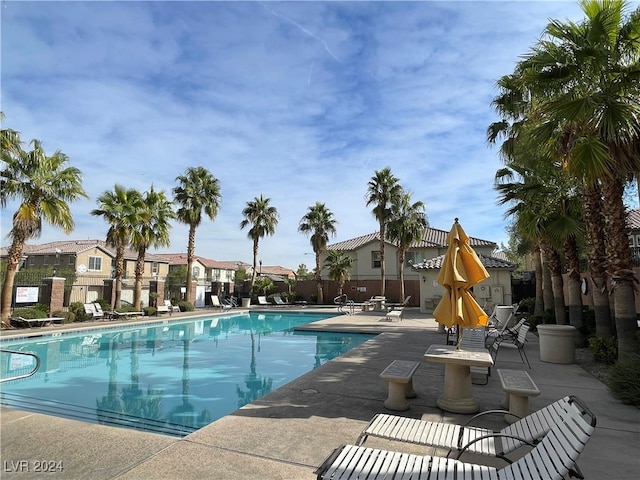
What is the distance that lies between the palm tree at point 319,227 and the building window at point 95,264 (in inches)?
938

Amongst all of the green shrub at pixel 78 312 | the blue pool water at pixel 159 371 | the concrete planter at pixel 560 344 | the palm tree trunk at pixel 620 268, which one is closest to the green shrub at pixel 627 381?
the palm tree trunk at pixel 620 268

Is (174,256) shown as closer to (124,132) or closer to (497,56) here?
(124,132)

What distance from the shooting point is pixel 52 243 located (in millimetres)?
43312

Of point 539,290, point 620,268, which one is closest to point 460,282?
point 620,268

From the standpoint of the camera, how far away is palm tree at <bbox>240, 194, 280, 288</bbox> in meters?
35.9

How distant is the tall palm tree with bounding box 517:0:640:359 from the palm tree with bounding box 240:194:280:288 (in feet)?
98.0

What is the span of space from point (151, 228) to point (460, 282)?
2279 cm

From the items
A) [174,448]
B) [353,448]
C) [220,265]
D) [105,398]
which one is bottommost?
[105,398]

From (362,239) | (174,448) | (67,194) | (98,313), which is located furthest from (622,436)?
(362,239)

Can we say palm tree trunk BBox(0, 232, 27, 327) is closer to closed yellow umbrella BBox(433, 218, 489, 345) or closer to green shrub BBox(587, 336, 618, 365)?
closed yellow umbrella BBox(433, 218, 489, 345)

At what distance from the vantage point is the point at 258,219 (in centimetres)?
3609

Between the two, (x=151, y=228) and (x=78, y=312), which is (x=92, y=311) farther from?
(x=151, y=228)

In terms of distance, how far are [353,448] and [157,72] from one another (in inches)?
465

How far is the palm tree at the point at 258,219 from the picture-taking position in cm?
3588
